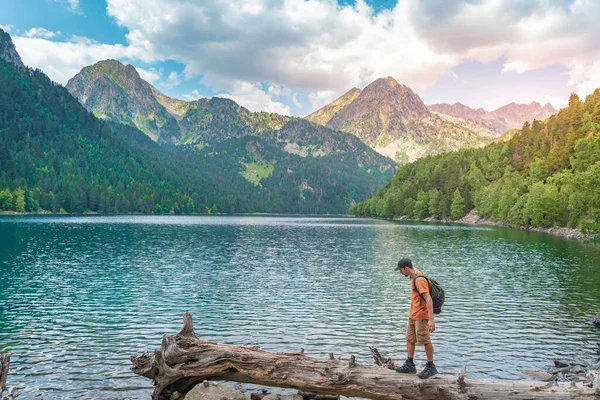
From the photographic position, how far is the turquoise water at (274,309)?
25859 mm

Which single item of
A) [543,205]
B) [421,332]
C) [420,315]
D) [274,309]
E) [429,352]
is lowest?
[274,309]

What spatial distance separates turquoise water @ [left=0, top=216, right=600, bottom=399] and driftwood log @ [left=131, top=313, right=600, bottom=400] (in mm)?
2487

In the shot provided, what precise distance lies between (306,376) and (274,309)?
21.3m

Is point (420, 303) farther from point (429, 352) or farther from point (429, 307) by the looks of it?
point (429, 352)

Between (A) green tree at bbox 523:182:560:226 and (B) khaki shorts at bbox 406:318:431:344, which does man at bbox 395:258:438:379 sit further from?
(A) green tree at bbox 523:182:560:226

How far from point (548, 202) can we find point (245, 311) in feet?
406

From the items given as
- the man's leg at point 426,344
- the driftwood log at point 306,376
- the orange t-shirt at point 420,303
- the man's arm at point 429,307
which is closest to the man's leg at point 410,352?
the driftwood log at point 306,376

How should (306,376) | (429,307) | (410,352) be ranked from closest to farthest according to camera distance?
(429,307) → (410,352) → (306,376)

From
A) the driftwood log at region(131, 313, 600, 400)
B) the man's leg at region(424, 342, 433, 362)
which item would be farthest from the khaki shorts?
the driftwood log at region(131, 313, 600, 400)

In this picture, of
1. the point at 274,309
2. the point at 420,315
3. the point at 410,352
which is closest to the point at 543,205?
the point at 274,309

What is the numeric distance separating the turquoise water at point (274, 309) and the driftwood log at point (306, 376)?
249 cm

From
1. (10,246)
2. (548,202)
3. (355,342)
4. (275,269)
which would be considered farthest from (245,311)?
(548,202)

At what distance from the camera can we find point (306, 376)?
720 inches

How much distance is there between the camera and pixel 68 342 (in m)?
28.8
